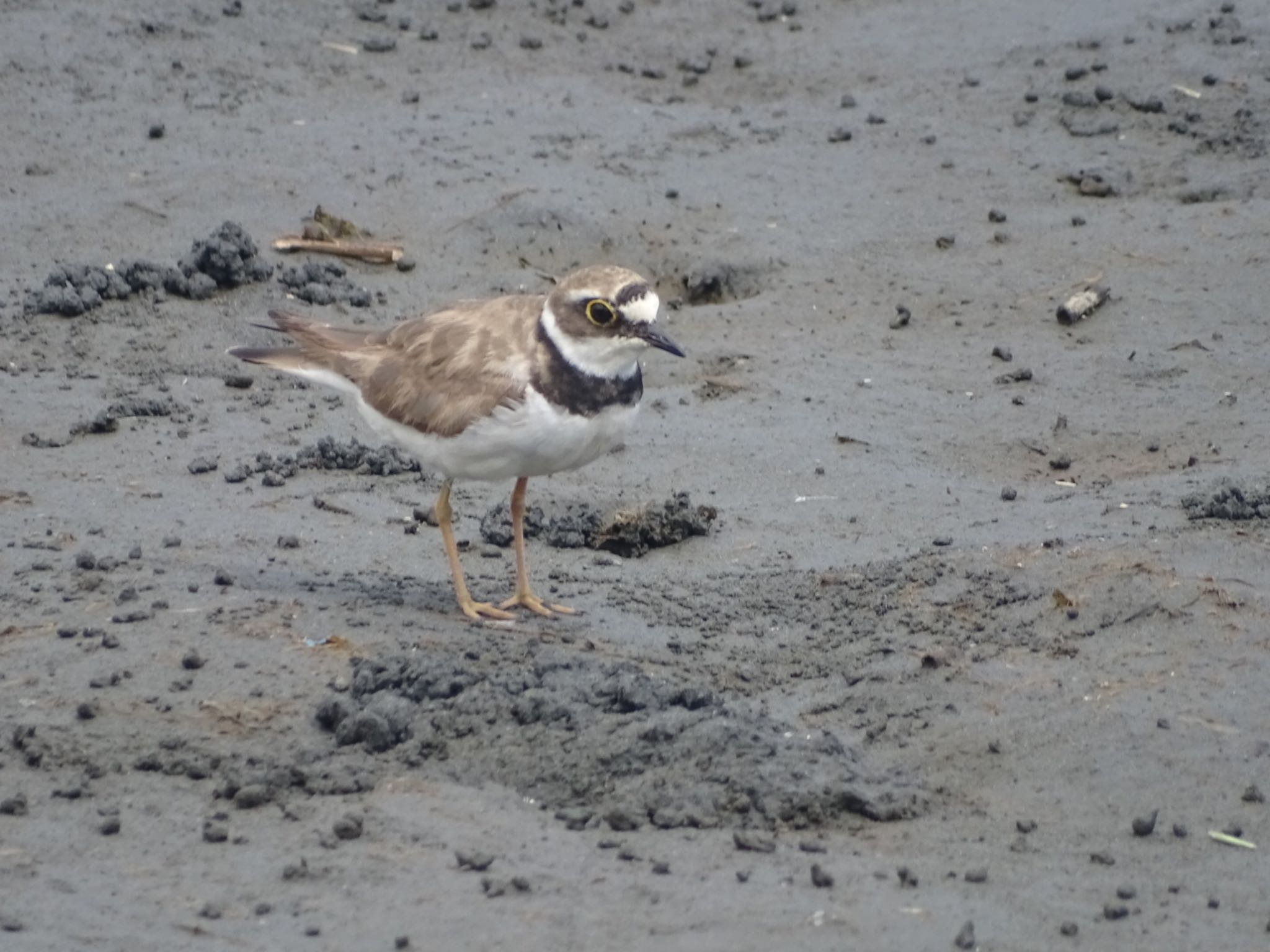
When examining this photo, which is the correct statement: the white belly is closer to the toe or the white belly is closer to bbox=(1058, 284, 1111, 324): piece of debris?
the toe

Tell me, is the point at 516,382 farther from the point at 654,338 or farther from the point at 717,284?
the point at 717,284

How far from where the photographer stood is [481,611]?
22.3 ft

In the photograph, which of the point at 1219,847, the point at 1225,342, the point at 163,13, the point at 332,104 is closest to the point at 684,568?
the point at 1219,847

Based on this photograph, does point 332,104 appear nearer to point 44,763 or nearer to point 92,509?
point 92,509

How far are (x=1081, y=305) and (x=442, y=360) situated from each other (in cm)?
438

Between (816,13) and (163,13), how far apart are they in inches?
192

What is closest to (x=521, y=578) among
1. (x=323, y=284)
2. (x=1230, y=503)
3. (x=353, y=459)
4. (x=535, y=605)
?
(x=535, y=605)

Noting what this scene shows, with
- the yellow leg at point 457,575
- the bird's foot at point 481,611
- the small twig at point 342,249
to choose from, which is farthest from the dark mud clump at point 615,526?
the small twig at point 342,249

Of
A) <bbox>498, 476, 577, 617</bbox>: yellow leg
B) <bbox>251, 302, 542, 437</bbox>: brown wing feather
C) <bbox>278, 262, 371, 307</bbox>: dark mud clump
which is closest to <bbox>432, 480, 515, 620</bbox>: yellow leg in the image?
<bbox>498, 476, 577, 617</bbox>: yellow leg

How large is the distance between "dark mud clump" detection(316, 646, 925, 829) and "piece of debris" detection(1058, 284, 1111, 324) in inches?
178

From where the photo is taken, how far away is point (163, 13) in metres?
12.4

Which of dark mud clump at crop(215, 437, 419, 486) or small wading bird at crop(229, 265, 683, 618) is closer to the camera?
small wading bird at crop(229, 265, 683, 618)

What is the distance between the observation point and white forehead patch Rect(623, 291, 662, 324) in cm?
636

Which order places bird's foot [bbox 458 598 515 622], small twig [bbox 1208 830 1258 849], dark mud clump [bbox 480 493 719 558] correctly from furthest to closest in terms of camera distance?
dark mud clump [bbox 480 493 719 558] → bird's foot [bbox 458 598 515 622] → small twig [bbox 1208 830 1258 849]
